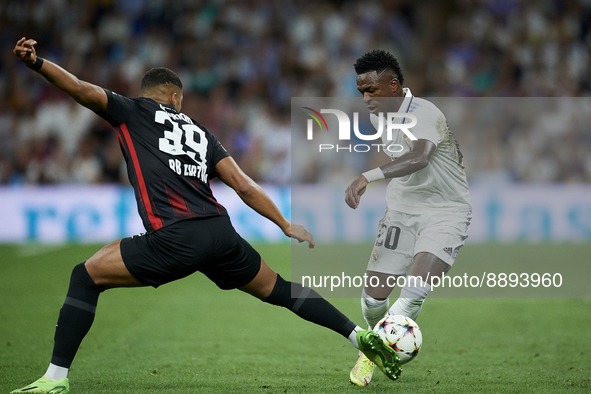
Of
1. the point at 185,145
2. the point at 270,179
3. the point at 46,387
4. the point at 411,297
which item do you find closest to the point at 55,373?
the point at 46,387

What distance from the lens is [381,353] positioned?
14.1ft

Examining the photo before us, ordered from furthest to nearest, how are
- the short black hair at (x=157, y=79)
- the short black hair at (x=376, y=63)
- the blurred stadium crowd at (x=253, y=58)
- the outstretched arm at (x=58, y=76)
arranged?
the blurred stadium crowd at (x=253, y=58), the short black hair at (x=376, y=63), the short black hair at (x=157, y=79), the outstretched arm at (x=58, y=76)

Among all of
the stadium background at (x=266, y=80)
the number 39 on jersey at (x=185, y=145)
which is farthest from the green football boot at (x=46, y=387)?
the stadium background at (x=266, y=80)

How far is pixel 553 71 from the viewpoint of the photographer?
51.8 feet

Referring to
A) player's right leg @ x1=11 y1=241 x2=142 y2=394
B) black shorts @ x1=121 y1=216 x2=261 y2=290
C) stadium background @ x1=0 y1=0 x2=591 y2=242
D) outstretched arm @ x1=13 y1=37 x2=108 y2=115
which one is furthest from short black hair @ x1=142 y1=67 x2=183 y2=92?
stadium background @ x1=0 y1=0 x2=591 y2=242

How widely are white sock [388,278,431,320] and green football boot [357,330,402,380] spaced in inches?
17.7

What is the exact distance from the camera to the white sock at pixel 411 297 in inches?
183

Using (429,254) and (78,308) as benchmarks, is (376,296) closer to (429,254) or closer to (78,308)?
(429,254)

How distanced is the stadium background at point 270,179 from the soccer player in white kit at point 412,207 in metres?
0.64

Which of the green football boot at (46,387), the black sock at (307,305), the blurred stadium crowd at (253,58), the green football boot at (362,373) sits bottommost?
the green football boot at (362,373)

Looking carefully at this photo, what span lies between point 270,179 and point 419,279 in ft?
32.1

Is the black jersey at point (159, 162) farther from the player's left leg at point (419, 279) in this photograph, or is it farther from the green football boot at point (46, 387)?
the player's left leg at point (419, 279)

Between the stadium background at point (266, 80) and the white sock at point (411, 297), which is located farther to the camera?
the stadium background at point (266, 80)

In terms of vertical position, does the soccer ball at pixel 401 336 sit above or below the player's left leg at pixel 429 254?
below
